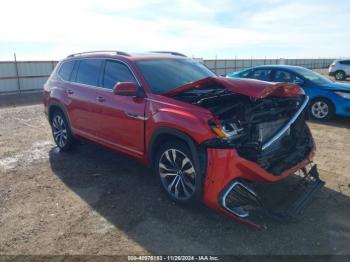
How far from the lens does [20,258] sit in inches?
126

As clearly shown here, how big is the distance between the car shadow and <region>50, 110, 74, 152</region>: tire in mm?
1299

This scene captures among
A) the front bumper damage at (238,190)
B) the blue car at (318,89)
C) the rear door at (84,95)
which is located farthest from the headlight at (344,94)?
the rear door at (84,95)

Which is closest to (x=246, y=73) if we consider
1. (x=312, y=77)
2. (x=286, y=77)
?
(x=286, y=77)

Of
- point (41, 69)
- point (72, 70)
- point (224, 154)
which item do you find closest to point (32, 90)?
point (41, 69)

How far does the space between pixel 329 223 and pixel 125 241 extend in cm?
234

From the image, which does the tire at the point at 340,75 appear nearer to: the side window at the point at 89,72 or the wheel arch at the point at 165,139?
the side window at the point at 89,72

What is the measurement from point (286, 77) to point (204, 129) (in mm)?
6407

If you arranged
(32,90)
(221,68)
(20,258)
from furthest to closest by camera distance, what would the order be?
(221,68)
(32,90)
(20,258)

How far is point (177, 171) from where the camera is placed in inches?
158

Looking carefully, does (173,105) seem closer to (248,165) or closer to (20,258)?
(248,165)

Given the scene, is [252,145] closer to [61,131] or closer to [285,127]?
[285,127]

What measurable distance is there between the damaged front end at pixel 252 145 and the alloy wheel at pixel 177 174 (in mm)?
322

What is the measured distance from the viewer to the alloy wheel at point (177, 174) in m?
3.85

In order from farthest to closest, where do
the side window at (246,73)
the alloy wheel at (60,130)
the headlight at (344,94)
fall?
the side window at (246,73), the headlight at (344,94), the alloy wheel at (60,130)
